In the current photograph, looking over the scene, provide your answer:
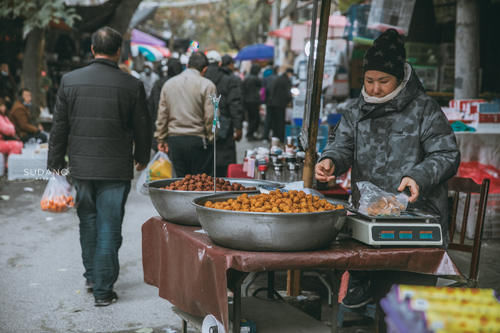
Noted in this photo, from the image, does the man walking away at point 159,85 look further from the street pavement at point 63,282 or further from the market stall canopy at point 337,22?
the market stall canopy at point 337,22

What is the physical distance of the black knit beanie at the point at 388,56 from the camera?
3.67m

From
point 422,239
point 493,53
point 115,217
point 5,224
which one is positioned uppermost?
point 493,53

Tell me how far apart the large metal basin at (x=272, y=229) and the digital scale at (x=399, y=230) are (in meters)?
0.20

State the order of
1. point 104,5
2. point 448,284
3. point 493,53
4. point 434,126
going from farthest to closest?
1. point 104,5
2. point 493,53
3. point 448,284
4. point 434,126

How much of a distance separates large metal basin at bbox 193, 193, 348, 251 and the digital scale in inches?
7.7

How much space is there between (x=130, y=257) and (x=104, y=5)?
7507mm

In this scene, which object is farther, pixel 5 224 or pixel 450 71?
pixel 450 71

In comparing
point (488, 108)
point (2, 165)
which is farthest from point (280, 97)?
point (488, 108)

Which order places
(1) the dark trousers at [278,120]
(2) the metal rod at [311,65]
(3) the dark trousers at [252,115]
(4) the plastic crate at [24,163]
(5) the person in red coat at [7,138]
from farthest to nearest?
(3) the dark trousers at [252,115], (1) the dark trousers at [278,120], (5) the person in red coat at [7,138], (4) the plastic crate at [24,163], (2) the metal rod at [311,65]

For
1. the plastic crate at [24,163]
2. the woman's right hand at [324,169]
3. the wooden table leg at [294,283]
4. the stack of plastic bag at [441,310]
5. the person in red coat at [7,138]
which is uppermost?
the woman's right hand at [324,169]

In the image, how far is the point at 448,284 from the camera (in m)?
4.30

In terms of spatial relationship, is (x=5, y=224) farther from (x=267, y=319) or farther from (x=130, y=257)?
(x=267, y=319)

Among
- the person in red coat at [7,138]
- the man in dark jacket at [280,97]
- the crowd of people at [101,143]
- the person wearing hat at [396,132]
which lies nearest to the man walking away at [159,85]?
the person in red coat at [7,138]

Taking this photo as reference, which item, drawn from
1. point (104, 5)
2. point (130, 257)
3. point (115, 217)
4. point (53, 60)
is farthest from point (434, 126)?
point (53, 60)
